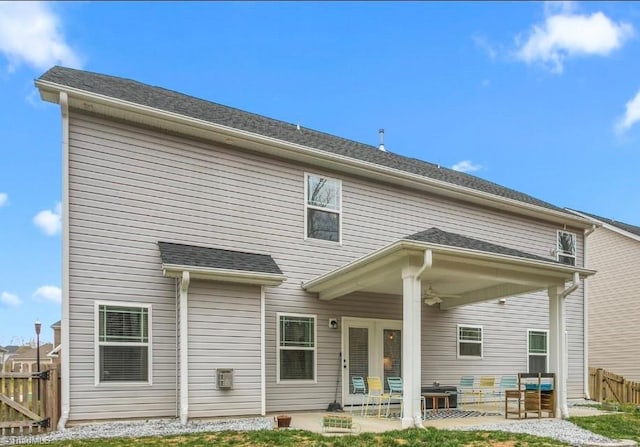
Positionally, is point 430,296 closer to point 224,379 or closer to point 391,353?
point 391,353

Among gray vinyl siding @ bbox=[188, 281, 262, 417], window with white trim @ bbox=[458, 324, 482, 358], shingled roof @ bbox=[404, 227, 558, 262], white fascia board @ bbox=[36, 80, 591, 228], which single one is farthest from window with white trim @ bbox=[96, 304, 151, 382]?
window with white trim @ bbox=[458, 324, 482, 358]

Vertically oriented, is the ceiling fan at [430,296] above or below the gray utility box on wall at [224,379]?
above

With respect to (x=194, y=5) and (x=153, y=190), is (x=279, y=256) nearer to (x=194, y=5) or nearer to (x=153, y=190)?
(x=153, y=190)

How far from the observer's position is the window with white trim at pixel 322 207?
11703 millimetres

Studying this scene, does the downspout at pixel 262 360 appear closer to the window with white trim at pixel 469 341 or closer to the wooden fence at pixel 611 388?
the window with white trim at pixel 469 341

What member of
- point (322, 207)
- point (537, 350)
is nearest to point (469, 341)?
point (537, 350)

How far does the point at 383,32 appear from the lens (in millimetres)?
15016

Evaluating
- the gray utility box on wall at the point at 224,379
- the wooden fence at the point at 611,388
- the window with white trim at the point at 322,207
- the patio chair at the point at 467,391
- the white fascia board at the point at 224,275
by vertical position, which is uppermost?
the window with white trim at the point at 322,207

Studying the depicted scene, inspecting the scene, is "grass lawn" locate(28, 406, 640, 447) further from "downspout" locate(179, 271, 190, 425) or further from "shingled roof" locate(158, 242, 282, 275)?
"shingled roof" locate(158, 242, 282, 275)

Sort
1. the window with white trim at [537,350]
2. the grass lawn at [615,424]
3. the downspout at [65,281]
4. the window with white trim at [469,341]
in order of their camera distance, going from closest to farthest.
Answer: the downspout at [65,281] → the grass lawn at [615,424] → the window with white trim at [469,341] → the window with white trim at [537,350]

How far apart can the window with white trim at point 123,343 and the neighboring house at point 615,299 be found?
608 inches

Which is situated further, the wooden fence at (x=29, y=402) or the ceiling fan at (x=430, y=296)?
the ceiling fan at (x=430, y=296)

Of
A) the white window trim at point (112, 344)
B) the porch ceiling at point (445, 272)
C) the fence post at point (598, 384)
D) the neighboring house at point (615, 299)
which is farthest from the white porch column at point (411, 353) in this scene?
the neighboring house at point (615, 299)

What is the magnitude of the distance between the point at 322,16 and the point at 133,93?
592 centimetres
